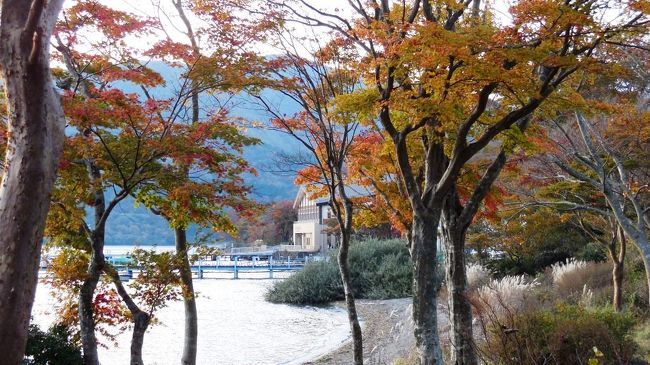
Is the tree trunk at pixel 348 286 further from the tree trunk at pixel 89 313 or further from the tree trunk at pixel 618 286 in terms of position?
the tree trunk at pixel 618 286

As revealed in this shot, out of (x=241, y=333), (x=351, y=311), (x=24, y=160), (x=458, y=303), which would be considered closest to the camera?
(x=24, y=160)

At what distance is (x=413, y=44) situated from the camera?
20.2 feet

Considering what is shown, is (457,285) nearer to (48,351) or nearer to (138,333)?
(138,333)

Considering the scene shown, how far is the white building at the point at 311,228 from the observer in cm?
5044

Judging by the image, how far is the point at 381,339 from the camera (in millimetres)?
14609

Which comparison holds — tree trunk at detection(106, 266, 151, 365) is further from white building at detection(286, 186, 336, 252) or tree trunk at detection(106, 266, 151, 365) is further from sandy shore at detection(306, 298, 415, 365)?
white building at detection(286, 186, 336, 252)

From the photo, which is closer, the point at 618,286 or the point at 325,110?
the point at 325,110

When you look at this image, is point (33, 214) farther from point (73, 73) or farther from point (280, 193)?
point (280, 193)

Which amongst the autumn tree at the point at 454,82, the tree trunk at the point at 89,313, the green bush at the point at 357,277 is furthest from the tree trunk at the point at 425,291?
the green bush at the point at 357,277

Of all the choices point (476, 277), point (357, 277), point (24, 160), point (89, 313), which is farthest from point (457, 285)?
point (357, 277)

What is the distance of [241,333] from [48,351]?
9739 millimetres

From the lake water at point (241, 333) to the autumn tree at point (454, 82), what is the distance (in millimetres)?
3903

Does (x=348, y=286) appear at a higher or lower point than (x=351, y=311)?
higher

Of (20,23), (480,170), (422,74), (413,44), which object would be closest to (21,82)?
(20,23)
